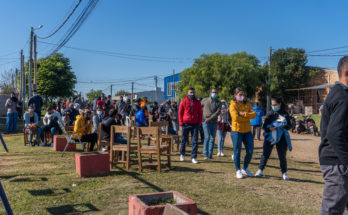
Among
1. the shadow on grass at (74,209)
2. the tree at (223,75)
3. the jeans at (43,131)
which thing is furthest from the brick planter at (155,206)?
the tree at (223,75)

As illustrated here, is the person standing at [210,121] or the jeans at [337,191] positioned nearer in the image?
the jeans at [337,191]

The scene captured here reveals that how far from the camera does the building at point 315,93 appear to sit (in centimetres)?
4203

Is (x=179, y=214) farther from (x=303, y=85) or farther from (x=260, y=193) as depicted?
(x=303, y=85)

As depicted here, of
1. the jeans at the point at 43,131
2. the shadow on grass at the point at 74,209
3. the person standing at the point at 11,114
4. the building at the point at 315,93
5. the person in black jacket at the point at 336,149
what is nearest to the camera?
the person in black jacket at the point at 336,149

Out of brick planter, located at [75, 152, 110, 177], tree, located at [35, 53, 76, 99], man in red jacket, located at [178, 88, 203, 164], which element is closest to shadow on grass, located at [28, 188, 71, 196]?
brick planter, located at [75, 152, 110, 177]

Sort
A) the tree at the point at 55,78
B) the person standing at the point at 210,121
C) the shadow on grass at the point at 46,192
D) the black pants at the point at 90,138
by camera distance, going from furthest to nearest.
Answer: the tree at the point at 55,78
the black pants at the point at 90,138
the person standing at the point at 210,121
the shadow on grass at the point at 46,192

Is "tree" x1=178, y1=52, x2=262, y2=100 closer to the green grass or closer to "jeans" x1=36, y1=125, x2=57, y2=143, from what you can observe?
"jeans" x1=36, y1=125, x2=57, y2=143

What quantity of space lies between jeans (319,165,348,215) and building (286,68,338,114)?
40.6 meters

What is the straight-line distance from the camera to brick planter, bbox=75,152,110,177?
697 cm

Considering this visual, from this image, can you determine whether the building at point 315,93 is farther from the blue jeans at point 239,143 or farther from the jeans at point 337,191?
the jeans at point 337,191

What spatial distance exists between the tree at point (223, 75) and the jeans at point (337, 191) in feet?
125

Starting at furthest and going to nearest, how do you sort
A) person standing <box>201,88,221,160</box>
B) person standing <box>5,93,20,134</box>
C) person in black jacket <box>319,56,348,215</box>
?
person standing <box>5,93,20,134</box> < person standing <box>201,88,221,160</box> < person in black jacket <box>319,56,348,215</box>

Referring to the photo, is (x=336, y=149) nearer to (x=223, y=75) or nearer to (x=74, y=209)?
(x=74, y=209)

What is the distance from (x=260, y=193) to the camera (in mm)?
6016
